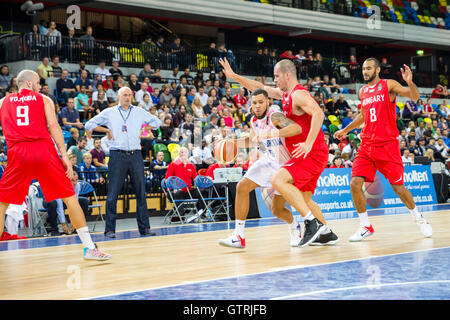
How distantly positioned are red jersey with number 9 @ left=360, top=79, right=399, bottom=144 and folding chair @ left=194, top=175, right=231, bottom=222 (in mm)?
5314

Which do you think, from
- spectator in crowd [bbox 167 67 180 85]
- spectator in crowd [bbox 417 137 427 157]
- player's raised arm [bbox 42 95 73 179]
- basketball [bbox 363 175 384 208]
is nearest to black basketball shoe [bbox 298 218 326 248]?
player's raised arm [bbox 42 95 73 179]

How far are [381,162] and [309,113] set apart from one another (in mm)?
1706

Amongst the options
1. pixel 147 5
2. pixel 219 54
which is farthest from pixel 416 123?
pixel 147 5

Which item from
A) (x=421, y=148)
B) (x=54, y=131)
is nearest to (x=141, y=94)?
(x=421, y=148)

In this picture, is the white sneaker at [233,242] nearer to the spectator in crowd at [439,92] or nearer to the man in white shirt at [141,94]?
the man in white shirt at [141,94]

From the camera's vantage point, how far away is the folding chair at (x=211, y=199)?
1253cm

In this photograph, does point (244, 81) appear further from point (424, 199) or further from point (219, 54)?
point (219, 54)

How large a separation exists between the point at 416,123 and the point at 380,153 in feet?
56.7

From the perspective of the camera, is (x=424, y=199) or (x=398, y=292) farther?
(x=424, y=199)

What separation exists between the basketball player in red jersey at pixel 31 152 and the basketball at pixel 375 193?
10241 millimetres

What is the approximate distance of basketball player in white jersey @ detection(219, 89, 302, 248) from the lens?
6.31 m

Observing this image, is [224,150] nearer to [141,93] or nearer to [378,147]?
[378,147]

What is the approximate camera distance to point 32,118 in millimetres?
5707

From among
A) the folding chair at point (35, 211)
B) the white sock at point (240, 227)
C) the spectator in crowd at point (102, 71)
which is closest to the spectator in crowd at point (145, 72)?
the spectator in crowd at point (102, 71)
